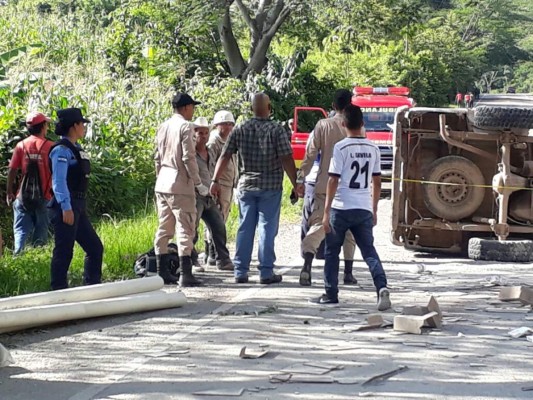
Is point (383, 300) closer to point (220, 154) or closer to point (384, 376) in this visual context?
point (384, 376)

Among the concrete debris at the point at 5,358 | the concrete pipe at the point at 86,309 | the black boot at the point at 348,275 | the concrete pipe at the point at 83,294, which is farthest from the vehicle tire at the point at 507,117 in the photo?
the concrete debris at the point at 5,358

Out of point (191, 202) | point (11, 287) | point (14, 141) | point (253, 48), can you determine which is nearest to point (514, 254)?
point (191, 202)

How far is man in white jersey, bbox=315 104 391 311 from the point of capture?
9.74 metres

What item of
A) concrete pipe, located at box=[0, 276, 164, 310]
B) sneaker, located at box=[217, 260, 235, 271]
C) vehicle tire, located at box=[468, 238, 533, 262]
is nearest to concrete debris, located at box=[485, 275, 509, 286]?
vehicle tire, located at box=[468, 238, 533, 262]

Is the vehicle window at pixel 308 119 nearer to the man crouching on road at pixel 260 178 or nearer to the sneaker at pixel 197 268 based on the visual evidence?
the sneaker at pixel 197 268

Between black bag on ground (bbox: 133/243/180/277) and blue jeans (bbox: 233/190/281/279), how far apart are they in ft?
2.19

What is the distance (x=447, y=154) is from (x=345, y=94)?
3.80 meters

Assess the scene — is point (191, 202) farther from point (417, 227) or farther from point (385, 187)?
point (385, 187)

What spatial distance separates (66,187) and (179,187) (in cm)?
164

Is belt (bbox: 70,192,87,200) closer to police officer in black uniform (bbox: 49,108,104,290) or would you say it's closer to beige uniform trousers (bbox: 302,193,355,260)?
police officer in black uniform (bbox: 49,108,104,290)

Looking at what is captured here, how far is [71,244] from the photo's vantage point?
970 cm

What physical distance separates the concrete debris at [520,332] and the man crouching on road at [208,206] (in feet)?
13.9

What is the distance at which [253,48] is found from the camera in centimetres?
3556

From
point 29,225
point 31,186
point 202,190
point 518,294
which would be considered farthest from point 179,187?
point 518,294
